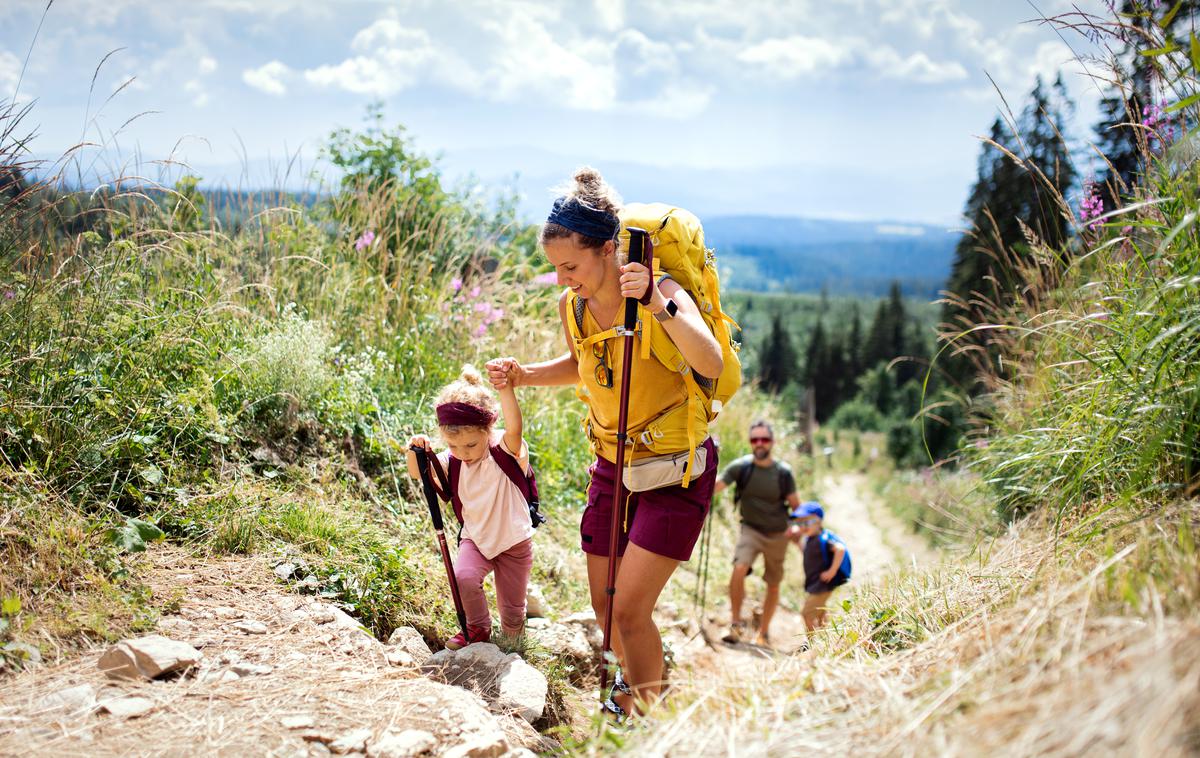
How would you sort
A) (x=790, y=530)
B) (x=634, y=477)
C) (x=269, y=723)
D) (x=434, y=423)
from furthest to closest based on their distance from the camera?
(x=790, y=530)
(x=434, y=423)
(x=634, y=477)
(x=269, y=723)

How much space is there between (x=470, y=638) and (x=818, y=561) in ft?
12.6

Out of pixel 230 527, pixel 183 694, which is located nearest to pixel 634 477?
pixel 183 694

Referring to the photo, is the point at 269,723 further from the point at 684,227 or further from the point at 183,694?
the point at 684,227

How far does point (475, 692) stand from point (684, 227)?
2.09m

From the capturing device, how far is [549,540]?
19.3ft

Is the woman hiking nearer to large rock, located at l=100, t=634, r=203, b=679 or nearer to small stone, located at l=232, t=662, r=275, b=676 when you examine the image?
small stone, located at l=232, t=662, r=275, b=676

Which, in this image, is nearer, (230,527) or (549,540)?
(230,527)

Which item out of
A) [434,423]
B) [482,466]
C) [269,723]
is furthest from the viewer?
[434,423]

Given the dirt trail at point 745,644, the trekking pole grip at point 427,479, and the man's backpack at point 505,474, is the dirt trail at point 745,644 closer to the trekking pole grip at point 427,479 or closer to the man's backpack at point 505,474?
the man's backpack at point 505,474

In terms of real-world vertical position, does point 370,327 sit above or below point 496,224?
below

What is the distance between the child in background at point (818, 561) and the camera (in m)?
6.54

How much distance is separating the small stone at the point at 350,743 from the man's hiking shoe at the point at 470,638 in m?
1.06

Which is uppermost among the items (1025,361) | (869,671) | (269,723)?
(1025,361)

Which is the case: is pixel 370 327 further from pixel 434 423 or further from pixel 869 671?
pixel 869 671
